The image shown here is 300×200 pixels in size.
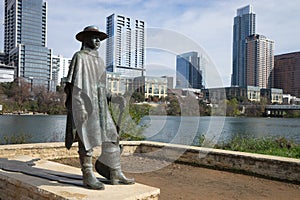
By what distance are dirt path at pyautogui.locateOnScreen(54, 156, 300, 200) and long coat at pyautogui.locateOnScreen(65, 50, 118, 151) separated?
186cm

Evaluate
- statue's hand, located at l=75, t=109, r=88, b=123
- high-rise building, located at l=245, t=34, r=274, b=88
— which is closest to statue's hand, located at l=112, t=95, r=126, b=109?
statue's hand, located at l=75, t=109, r=88, b=123

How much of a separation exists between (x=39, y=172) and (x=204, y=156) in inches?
174

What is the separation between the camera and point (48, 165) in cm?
563

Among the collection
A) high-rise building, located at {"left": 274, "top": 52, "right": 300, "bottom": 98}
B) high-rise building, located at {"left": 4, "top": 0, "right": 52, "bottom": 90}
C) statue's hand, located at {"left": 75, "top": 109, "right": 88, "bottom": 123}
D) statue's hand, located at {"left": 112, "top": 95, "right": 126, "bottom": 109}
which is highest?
high-rise building, located at {"left": 4, "top": 0, "right": 52, "bottom": 90}

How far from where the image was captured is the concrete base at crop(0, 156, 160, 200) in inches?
152

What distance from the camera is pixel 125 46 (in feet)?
Result: 26.7

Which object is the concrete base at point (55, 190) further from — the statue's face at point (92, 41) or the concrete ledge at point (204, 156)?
the concrete ledge at point (204, 156)

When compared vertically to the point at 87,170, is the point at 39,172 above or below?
below

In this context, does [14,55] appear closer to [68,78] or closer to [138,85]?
[138,85]

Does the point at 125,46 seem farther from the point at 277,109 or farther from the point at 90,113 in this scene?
the point at 277,109

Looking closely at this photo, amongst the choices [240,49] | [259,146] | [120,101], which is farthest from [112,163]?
[240,49]

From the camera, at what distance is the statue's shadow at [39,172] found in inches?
178

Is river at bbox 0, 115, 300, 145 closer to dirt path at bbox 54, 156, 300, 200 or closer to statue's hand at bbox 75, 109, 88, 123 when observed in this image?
dirt path at bbox 54, 156, 300, 200

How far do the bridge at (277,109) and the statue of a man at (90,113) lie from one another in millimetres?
42347
